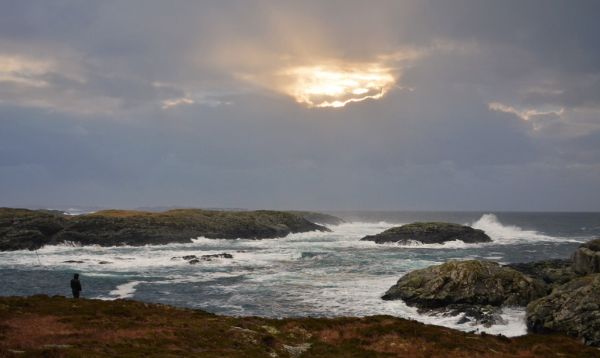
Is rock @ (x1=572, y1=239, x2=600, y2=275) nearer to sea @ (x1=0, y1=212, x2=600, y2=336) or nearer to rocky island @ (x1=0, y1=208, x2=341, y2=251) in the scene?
sea @ (x1=0, y1=212, x2=600, y2=336)

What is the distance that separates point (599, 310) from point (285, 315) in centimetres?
2125

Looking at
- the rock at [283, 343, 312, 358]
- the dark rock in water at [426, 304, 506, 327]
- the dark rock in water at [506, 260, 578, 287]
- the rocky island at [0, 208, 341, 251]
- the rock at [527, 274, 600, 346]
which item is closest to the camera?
the rock at [283, 343, 312, 358]

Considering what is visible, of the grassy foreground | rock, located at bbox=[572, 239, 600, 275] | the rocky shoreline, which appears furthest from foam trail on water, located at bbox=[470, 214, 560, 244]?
the grassy foreground

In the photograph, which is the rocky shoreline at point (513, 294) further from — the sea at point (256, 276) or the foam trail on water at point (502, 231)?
the foam trail on water at point (502, 231)

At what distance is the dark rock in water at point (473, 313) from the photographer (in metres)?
32.8

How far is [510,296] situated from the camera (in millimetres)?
36562

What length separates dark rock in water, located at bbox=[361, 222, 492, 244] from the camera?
96.8 m

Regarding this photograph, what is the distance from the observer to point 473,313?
34281 millimetres

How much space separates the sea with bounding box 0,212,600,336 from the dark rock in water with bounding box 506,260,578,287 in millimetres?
12667

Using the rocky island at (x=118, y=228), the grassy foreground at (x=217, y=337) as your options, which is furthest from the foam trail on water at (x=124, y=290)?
the rocky island at (x=118, y=228)

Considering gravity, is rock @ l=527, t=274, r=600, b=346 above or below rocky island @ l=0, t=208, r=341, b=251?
below

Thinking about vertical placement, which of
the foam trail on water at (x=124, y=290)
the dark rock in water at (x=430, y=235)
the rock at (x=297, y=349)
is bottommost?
the foam trail on water at (x=124, y=290)

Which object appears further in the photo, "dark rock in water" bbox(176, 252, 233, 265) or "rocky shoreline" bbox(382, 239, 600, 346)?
"dark rock in water" bbox(176, 252, 233, 265)

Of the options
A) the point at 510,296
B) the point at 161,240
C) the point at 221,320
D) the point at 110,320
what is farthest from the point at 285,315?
the point at 161,240
